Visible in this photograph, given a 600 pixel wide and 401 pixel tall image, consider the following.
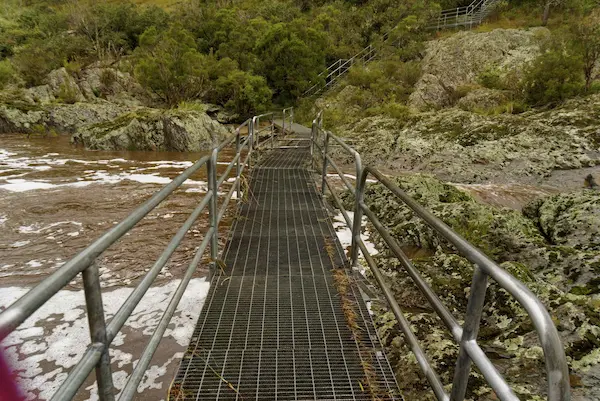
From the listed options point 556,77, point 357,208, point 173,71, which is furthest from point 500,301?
point 173,71

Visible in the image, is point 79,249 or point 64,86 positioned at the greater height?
point 64,86

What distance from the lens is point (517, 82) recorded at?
548 inches

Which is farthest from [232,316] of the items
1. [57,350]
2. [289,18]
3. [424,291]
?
[289,18]

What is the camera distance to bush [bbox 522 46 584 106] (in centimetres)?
1141

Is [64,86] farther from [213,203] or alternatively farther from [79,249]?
[213,203]

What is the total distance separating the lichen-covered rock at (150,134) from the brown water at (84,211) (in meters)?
1.49

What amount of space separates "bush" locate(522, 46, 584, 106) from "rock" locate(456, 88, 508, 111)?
1.39 metres

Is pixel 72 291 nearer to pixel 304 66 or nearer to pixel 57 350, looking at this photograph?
pixel 57 350

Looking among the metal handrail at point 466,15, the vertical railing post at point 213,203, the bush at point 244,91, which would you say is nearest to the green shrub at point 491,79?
the metal handrail at point 466,15

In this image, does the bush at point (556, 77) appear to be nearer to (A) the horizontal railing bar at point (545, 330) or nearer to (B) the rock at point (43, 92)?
(A) the horizontal railing bar at point (545, 330)

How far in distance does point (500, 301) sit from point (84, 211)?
5.66 metres

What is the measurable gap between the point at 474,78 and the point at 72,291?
1958cm

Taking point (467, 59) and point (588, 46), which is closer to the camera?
point (588, 46)

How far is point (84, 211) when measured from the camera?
5719 millimetres
